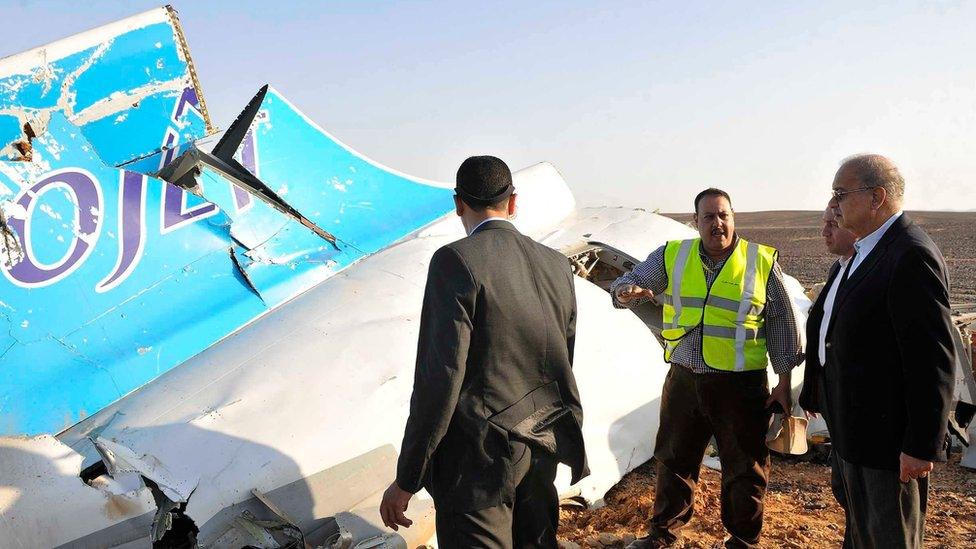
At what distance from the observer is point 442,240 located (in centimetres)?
453

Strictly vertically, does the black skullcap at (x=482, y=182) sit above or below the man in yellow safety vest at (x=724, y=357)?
above

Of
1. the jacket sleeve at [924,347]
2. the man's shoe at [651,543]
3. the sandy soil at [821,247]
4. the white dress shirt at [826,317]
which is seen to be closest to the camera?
the jacket sleeve at [924,347]

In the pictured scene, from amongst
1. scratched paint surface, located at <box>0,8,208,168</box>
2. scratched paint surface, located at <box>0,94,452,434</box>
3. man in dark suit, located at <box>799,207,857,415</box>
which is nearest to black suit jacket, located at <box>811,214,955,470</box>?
man in dark suit, located at <box>799,207,857,415</box>

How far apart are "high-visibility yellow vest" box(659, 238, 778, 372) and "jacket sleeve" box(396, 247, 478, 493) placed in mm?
1672

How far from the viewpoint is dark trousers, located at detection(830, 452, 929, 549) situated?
2463 mm

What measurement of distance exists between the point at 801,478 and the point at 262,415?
3.52m

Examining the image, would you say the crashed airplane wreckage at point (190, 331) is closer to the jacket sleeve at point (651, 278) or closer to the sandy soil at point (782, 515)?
the sandy soil at point (782, 515)

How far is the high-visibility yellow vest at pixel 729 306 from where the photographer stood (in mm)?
3336

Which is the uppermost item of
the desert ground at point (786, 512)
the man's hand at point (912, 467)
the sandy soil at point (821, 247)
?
the man's hand at point (912, 467)

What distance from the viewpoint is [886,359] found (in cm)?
244

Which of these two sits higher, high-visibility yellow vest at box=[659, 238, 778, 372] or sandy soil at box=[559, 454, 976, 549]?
high-visibility yellow vest at box=[659, 238, 778, 372]

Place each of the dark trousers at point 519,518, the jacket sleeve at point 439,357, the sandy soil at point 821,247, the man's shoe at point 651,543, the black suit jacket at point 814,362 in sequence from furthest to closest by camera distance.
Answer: the sandy soil at point 821,247
the man's shoe at point 651,543
the black suit jacket at point 814,362
the dark trousers at point 519,518
the jacket sleeve at point 439,357

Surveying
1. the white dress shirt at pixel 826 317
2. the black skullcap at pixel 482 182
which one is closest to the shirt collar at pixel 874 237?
the white dress shirt at pixel 826 317

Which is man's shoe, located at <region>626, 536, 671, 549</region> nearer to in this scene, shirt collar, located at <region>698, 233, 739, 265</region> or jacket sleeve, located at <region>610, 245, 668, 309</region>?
jacket sleeve, located at <region>610, 245, 668, 309</region>
